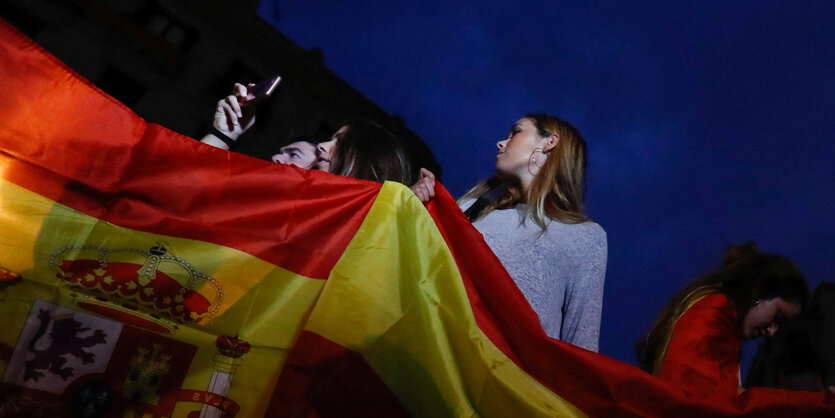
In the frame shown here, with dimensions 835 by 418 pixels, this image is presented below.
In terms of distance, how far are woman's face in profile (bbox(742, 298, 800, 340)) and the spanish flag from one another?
107 centimetres

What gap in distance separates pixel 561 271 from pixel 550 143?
0.87m

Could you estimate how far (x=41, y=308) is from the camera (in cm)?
149

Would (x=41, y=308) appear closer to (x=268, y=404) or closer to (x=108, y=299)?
(x=108, y=299)

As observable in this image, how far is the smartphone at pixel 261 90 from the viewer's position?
2.88 metres

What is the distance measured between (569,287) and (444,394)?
899 mm

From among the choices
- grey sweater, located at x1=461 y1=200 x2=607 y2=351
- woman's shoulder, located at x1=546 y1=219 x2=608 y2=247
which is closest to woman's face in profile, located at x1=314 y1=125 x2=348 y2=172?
grey sweater, located at x1=461 y1=200 x2=607 y2=351

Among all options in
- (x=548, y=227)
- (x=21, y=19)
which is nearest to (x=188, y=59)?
(x=21, y=19)

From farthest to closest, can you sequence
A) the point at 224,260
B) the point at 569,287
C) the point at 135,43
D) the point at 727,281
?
1. the point at 135,43
2. the point at 727,281
3. the point at 569,287
4. the point at 224,260

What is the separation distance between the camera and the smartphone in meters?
2.88

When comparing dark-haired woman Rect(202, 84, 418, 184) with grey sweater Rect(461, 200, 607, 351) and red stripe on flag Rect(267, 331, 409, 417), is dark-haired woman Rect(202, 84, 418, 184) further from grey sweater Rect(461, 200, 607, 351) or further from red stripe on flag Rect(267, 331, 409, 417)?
red stripe on flag Rect(267, 331, 409, 417)

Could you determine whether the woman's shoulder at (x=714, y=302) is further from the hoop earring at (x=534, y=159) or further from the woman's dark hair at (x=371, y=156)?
the woman's dark hair at (x=371, y=156)

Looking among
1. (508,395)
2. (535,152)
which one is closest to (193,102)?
(535,152)

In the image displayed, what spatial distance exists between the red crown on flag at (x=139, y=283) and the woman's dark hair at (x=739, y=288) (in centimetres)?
214

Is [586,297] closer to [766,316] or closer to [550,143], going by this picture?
[550,143]
